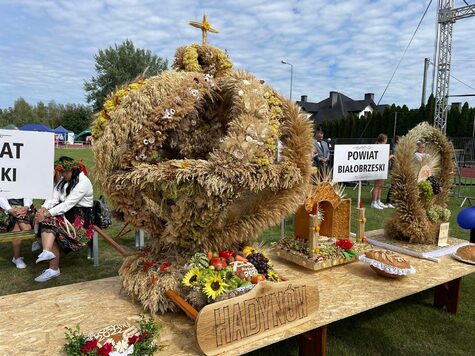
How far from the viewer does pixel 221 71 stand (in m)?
2.87

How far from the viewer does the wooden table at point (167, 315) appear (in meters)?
2.09

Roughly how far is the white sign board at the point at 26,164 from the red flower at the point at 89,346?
1815mm

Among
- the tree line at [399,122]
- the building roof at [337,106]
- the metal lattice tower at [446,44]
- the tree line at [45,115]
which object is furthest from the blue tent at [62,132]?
the metal lattice tower at [446,44]

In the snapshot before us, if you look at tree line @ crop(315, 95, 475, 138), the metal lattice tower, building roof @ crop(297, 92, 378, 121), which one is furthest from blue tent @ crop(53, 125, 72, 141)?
the metal lattice tower

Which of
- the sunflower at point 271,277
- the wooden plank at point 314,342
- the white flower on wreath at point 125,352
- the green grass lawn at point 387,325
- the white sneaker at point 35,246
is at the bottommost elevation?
the green grass lawn at point 387,325

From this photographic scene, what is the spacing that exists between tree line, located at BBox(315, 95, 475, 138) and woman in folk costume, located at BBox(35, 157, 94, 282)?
17500 mm

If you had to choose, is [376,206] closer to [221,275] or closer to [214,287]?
[221,275]

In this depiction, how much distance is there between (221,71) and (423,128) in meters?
2.89

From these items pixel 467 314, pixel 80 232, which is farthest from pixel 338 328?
pixel 80 232

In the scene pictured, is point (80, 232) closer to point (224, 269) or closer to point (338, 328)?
point (224, 269)

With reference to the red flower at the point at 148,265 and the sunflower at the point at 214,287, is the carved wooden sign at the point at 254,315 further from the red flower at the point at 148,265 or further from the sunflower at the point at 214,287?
the red flower at the point at 148,265

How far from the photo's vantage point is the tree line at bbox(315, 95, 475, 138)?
20500 mm

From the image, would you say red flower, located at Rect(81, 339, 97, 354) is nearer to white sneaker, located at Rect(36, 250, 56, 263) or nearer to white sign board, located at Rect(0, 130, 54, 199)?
white sign board, located at Rect(0, 130, 54, 199)

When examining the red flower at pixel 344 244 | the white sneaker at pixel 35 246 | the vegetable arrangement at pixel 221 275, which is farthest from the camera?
the white sneaker at pixel 35 246
